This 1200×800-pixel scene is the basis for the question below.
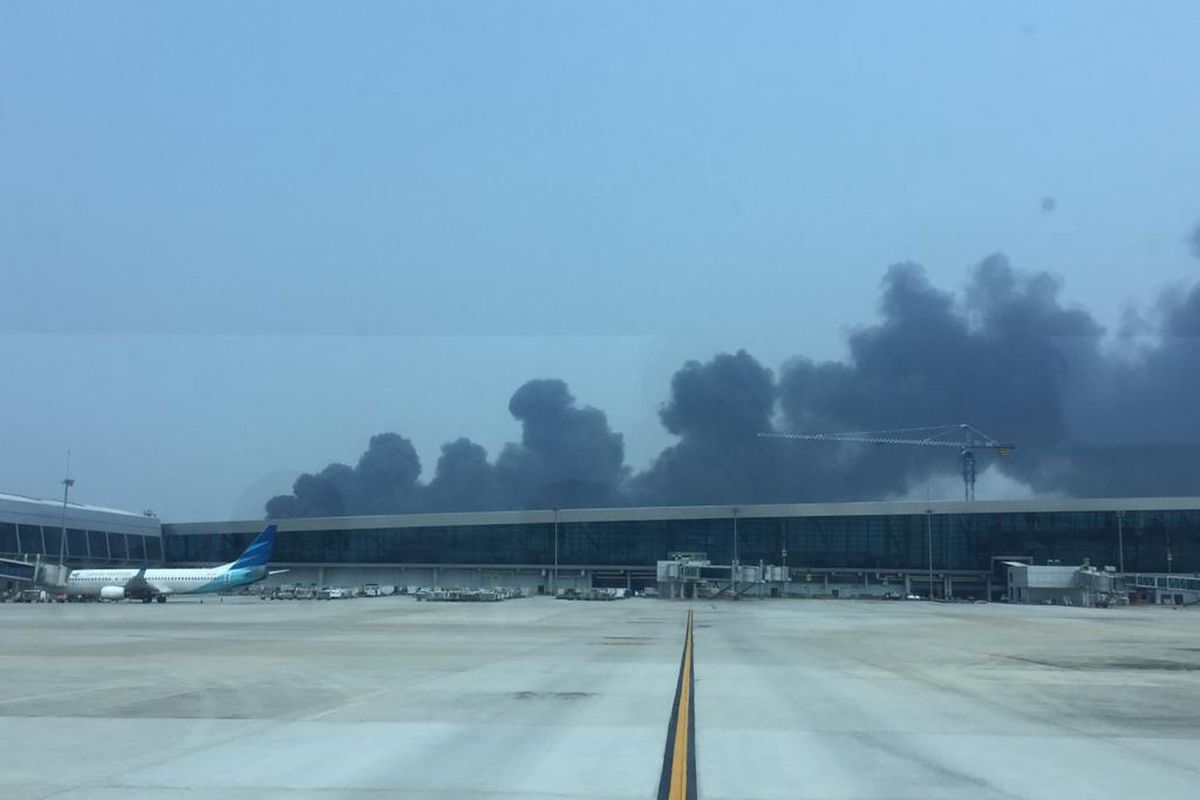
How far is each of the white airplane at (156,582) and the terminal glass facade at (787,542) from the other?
200ft

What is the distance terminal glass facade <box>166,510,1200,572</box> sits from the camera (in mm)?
137875

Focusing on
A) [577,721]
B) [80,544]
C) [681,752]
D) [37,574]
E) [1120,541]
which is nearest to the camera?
[681,752]

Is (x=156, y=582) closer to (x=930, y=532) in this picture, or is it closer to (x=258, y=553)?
(x=258, y=553)

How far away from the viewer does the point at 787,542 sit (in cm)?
15262

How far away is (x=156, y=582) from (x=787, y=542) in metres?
87.2

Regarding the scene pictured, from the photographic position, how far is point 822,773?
13.4 metres

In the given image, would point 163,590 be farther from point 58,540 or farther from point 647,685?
point 647,685

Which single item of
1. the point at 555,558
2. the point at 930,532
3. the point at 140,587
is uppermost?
the point at 930,532

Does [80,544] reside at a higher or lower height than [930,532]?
lower

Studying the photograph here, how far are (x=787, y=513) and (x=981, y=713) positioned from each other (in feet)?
442

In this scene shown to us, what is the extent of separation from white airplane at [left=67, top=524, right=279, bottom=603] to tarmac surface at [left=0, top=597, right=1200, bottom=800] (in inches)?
2479

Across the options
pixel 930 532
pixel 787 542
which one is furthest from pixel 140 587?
pixel 930 532

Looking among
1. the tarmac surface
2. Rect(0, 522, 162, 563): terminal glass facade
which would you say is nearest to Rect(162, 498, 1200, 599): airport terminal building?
Rect(0, 522, 162, 563): terminal glass facade

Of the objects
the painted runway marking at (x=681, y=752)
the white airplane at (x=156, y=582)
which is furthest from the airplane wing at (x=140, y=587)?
the painted runway marking at (x=681, y=752)
